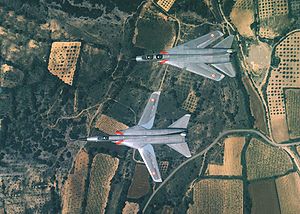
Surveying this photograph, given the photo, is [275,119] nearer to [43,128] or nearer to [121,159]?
[121,159]

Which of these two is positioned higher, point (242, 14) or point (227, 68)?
point (242, 14)

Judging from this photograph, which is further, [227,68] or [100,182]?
[227,68]

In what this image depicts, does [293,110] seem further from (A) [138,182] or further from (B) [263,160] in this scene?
(A) [138,182]

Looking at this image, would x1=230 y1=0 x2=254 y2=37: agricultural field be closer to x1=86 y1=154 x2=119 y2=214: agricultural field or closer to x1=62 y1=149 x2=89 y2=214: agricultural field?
x1=86 y1=154 x2=119 y2=214: agricultural field

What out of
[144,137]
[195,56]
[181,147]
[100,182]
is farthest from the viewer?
A: [100,182]

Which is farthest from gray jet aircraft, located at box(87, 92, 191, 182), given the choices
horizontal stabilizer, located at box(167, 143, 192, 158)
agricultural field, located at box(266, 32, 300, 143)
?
agricultural field, located at box(266, 32, 300, 143)

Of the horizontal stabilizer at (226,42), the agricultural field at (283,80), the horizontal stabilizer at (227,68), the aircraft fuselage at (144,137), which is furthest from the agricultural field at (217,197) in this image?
the horizontal stabilizer at (226,42)

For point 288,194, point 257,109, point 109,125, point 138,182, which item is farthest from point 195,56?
point 288,194

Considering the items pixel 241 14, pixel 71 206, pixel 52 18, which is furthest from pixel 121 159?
pixel 241 14
